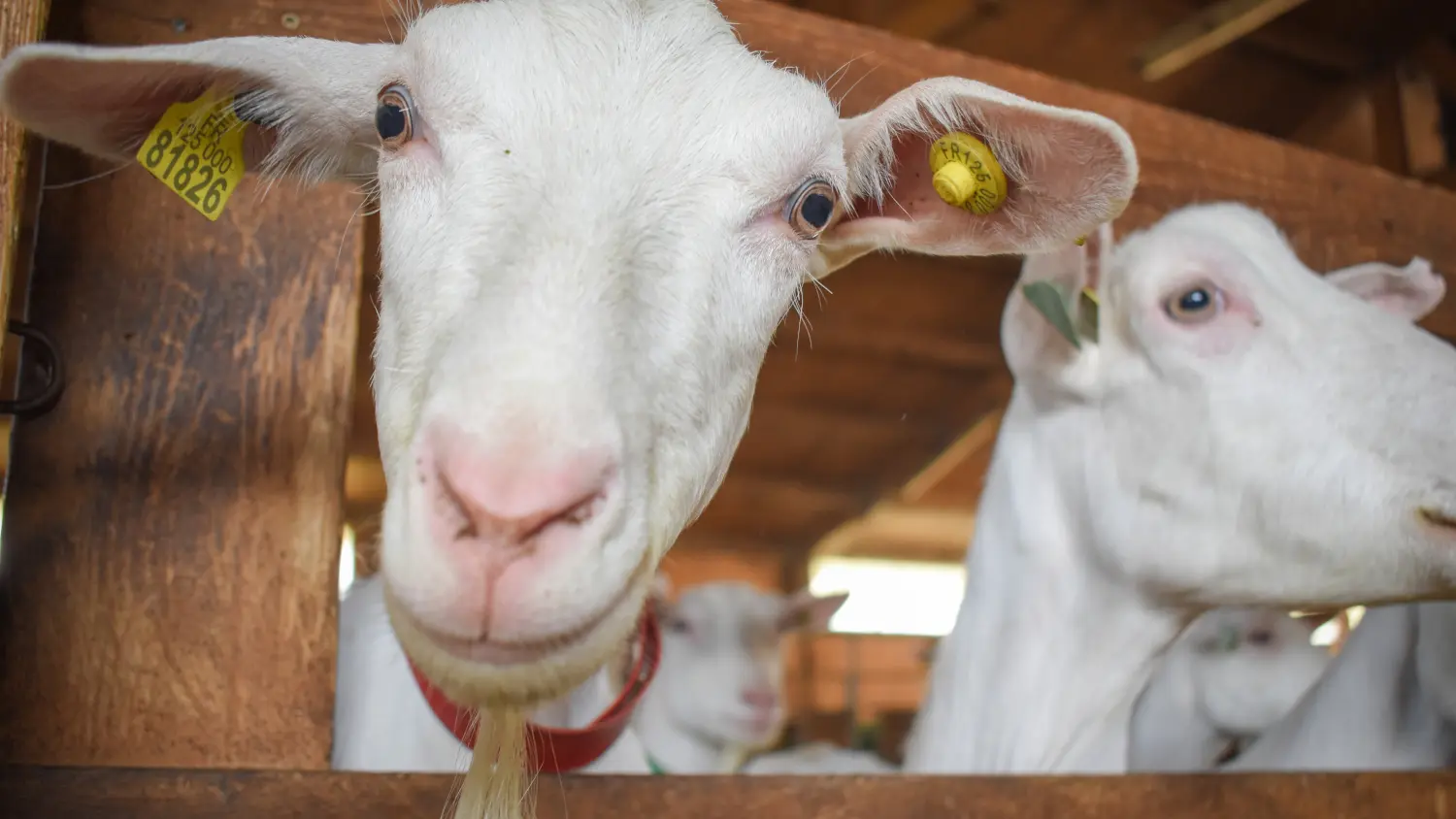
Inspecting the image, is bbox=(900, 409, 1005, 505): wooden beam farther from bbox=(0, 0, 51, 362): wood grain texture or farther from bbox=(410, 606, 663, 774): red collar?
bbox=(0, 0, 51, 362): wood grain texture

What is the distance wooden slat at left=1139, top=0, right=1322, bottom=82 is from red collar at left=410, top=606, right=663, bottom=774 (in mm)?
3528

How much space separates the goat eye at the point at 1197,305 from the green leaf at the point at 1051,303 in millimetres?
263

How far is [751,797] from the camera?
55.5 inches

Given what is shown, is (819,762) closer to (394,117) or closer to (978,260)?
(978,260)

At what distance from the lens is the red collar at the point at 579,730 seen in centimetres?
161

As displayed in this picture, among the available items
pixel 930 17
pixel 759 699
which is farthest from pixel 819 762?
pixel 930 17

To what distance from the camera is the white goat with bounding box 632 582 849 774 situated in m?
5.30

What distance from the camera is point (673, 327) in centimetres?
120

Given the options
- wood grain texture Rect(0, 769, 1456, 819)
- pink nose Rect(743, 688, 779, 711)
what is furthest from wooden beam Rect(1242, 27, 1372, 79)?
wood grain texture Rect(0, 769, 1456, 819)

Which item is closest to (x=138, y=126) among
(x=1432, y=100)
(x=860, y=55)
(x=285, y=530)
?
(x=285, y=530)

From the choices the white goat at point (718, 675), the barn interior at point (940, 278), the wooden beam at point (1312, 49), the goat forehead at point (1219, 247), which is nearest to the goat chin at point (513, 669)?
the barn interior at point (940, 278)

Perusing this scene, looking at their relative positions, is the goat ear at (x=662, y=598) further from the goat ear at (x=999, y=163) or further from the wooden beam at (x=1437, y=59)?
the wooden beam at (x=1437, y=59)

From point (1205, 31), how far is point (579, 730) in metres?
4.09

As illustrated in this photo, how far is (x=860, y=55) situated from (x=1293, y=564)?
1251 millimetres
